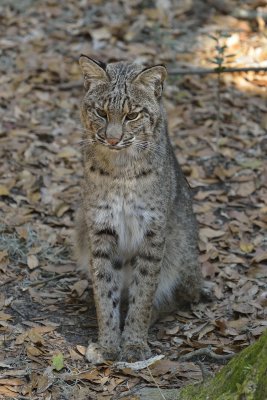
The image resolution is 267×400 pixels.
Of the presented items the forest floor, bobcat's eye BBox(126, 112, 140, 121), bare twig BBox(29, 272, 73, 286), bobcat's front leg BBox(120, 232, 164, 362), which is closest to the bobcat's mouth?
bobcat's eye BBox(126, 112, 140, 121)

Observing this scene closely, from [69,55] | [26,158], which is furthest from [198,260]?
[69,55]

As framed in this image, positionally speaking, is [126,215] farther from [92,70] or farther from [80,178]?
[80,178]

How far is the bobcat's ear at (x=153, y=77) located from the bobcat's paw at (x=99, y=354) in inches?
70.3

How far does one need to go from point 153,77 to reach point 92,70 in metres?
0.42

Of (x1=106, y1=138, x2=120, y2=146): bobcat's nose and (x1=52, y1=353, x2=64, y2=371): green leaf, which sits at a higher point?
(x1=106, y1=138, x2=120, y2=146): bobcat's nose

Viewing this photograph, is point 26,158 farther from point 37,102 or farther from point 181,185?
point 181,185

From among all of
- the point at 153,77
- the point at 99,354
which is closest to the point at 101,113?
the point at 153,77

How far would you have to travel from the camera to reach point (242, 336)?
5.60m

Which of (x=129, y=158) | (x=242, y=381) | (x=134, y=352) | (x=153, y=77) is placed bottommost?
(x=134, y=352)

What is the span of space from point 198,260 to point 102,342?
44.1 inches

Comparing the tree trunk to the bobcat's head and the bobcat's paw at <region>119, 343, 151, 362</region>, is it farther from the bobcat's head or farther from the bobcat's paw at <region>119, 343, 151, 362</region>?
the bobcat's head

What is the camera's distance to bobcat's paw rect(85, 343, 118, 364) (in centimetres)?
541

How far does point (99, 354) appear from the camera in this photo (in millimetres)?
5449

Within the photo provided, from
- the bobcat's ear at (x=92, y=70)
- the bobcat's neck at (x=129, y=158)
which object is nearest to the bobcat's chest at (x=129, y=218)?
the bobcat's neck at (x=129, y=158)
